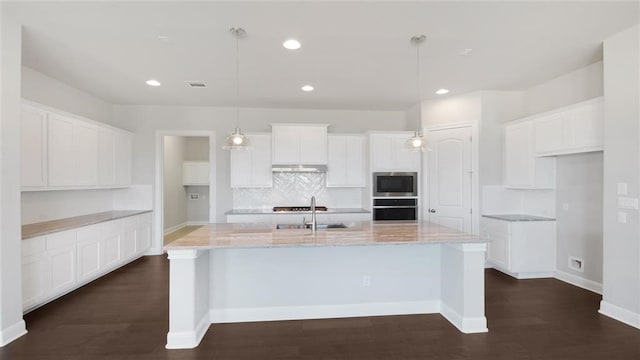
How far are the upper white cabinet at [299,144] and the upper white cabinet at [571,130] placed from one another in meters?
3.12

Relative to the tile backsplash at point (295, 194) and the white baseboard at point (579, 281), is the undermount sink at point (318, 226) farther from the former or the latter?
the white baseboard at point (579, 281)

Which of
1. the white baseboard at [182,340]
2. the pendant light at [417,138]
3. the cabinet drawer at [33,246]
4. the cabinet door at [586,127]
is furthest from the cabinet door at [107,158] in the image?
the cabinet door at [586,127]

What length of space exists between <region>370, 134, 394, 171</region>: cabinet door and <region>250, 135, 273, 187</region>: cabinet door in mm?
1791

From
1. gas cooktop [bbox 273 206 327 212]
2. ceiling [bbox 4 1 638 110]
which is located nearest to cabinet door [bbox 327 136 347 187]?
gas cooktop [bbox 273 206 327 212]

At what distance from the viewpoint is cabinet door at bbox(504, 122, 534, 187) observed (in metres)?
4.23

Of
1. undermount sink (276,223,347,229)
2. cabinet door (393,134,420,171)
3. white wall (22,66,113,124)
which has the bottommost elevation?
undermount sink (276,223,347,229)

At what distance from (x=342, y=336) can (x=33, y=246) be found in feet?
10.6

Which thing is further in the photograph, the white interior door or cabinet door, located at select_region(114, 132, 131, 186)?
cabinet door, located at select_region(114, 132, 131, 186)

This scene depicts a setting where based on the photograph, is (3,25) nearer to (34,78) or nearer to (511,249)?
(34,78)

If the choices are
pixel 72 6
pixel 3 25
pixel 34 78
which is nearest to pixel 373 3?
pixel 72 6

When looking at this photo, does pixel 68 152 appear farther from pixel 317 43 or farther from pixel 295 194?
pixel 317 43

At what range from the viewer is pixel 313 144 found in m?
5.26

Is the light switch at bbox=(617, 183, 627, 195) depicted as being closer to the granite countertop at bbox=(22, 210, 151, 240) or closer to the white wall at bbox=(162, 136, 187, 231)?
the granite countertop at bbox=(22, 210, 151, 240)

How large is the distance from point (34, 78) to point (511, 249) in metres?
6.70
